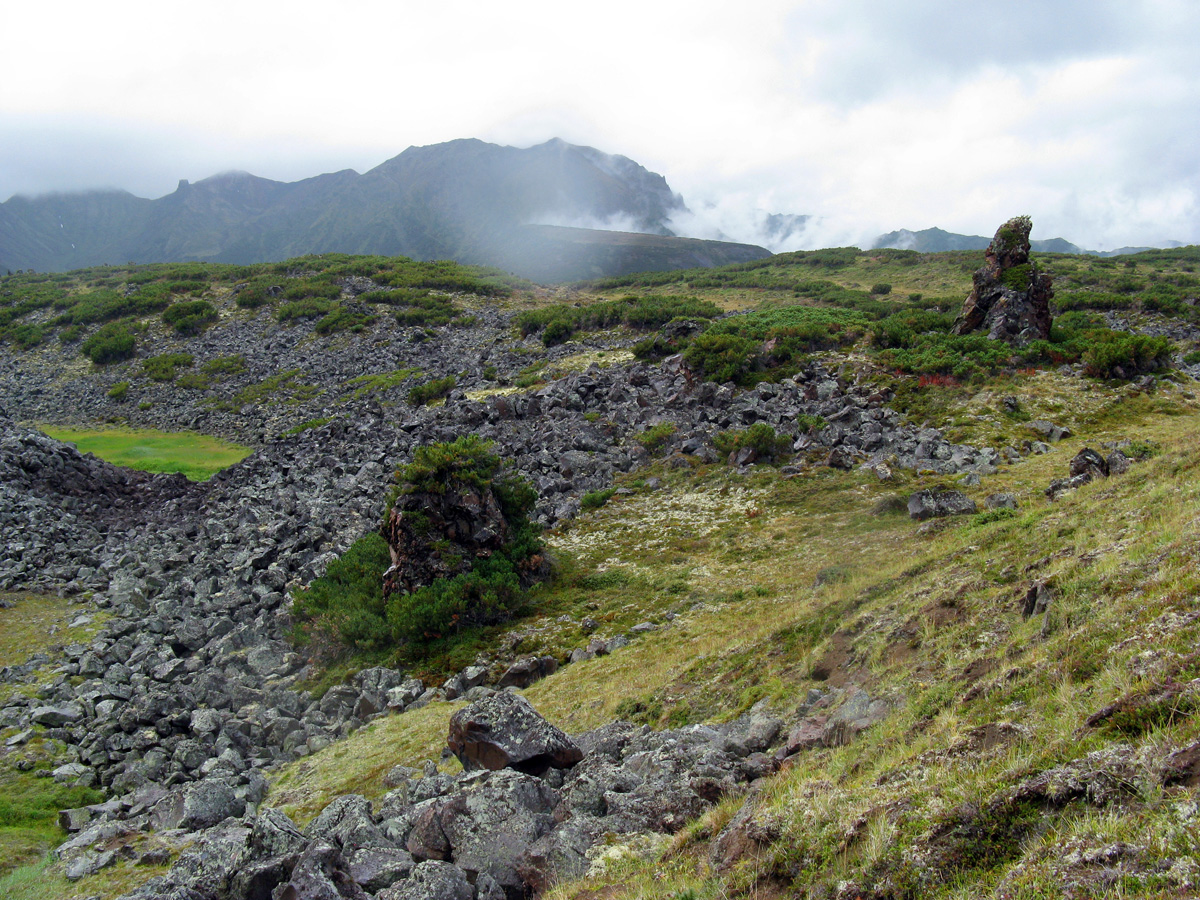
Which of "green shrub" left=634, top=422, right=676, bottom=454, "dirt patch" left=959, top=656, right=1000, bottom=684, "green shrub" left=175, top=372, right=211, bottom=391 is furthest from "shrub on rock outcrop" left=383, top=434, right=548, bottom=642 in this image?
"green shrub" left=175, top=372, right=211, bottom=391

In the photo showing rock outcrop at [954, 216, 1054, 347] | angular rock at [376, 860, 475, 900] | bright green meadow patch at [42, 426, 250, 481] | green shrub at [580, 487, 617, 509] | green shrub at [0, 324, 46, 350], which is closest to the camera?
angular rock at [376, 860, 475, 900]

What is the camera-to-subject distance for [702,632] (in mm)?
13734

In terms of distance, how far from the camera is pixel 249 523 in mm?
23234

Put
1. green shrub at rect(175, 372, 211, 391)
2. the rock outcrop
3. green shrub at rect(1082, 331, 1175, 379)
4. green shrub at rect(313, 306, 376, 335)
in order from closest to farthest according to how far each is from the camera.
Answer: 1. green shrub at rect(1082, 331, 1175, 379)
2. the rock outcrop
3. green shrub at rect(175, 372, 211, 391)
4. green shrub at rect(313, 306, 376, 335)

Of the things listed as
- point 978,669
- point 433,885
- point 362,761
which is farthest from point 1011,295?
point 433,885

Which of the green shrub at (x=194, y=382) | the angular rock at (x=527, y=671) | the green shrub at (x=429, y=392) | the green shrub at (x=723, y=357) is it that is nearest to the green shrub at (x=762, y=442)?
the green shrub at (x=723, y=357)

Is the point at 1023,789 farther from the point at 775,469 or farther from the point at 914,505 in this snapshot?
the point at 775,469

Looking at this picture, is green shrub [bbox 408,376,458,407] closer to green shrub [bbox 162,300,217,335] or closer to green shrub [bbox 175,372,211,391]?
green shrub [bbox 175,372,211,391]

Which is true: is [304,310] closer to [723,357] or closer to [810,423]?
[723,357]

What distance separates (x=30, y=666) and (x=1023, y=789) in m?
20.1

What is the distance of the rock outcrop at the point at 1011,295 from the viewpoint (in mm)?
31250

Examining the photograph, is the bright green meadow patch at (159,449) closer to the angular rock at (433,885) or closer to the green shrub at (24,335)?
the green shrub at (24,335)

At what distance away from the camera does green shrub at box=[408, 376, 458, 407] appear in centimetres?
3969

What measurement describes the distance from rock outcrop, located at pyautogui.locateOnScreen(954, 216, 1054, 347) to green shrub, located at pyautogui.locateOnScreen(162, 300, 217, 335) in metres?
66.7
